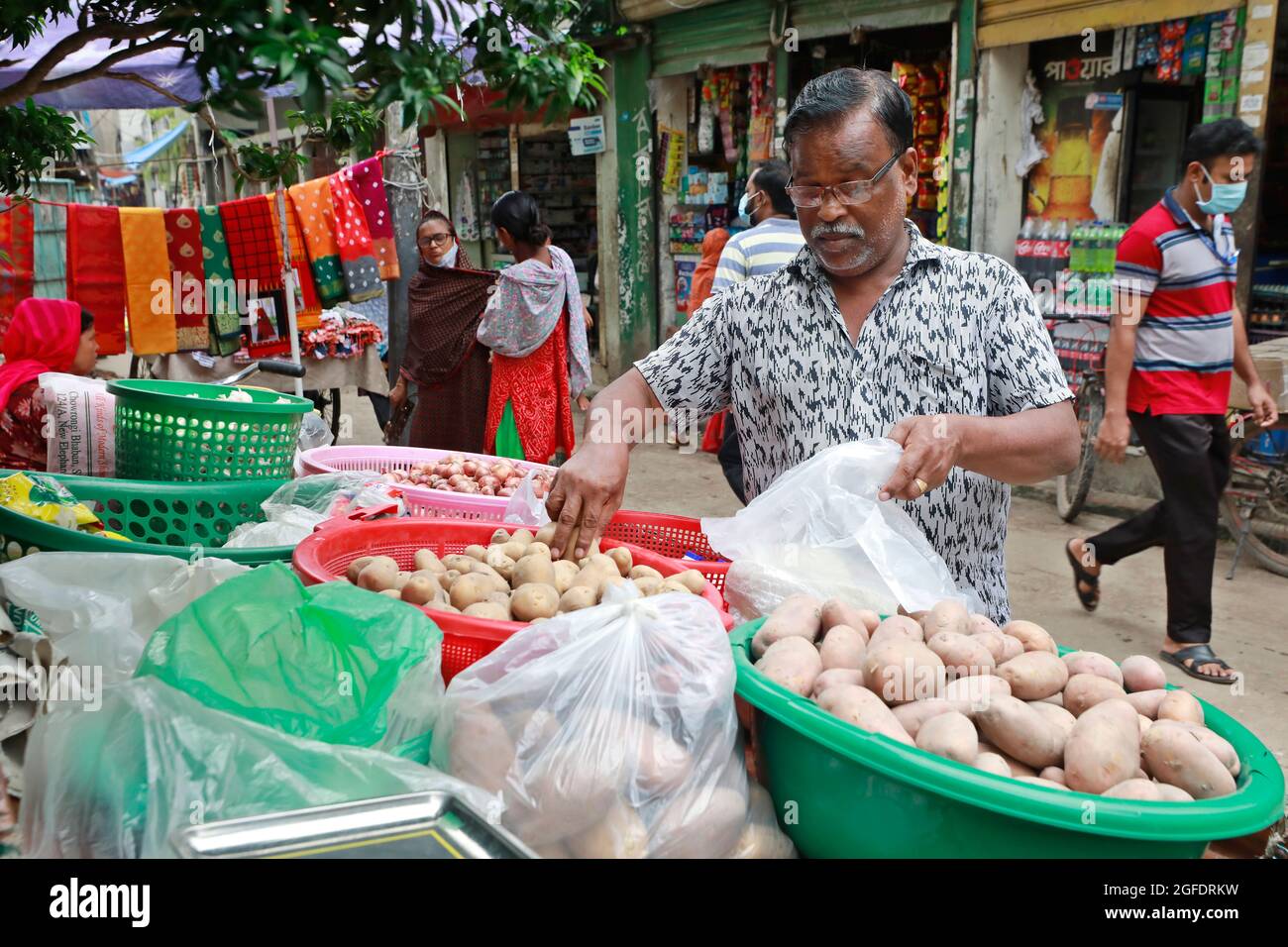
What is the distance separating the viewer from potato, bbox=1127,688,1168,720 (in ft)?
4.79

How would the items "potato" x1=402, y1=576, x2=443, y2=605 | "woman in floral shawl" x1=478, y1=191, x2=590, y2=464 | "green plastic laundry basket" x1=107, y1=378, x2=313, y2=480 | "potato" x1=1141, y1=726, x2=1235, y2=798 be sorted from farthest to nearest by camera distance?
1. "woman in floral shawl" x1=478, y1=191, x2=590, y2=464
2. "green plastic laundry basket" x1=107, y1=378, x2=313, y2=480
3. "potato" x1=402, y1=576, x2=443, y2=605
4. "potato" x1=1141, y1=726, x2=1235, y2=798

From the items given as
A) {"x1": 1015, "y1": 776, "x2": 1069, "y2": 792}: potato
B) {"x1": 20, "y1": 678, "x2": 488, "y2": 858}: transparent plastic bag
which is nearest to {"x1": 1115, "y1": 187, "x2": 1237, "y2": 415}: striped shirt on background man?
{"x1": 1015, "y1": 776, "x2": 1069, "y2": 792}: potato

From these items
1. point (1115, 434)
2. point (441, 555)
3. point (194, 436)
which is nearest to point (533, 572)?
point (441, 555)

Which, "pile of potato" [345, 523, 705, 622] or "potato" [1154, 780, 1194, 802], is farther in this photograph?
"pile of potato" [345, 523, 705, 622]

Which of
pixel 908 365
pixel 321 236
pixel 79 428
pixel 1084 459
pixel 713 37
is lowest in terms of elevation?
pixel 1084 459

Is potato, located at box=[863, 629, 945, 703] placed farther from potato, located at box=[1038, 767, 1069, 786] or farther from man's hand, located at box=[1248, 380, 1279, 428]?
man's hand, located at box=[1248, 380, 1279, 428]

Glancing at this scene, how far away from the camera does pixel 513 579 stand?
2004 mm

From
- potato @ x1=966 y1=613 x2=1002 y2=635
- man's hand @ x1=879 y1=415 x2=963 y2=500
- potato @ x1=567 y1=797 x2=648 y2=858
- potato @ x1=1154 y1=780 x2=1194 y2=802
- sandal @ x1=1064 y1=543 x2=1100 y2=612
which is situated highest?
man's hand @ x1=879 y1=415 x2=963 y2=500

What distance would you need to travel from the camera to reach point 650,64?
35.3ft

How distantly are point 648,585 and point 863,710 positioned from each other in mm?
688

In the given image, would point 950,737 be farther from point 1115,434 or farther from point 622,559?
point 1115,434

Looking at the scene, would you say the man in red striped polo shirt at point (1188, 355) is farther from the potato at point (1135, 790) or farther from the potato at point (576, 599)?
the potato at point (1135, 790)

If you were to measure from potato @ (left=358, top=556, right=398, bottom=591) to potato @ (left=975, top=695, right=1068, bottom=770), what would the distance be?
111cm
